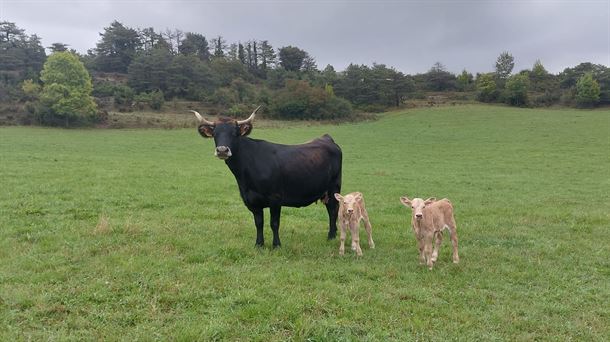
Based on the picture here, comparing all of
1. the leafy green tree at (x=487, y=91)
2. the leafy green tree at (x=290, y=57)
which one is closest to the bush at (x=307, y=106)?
the leafy green tree at (x=487, y=91)

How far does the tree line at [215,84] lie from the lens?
211 feet

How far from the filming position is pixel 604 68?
95.1 meters

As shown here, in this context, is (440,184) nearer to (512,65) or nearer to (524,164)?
(524,164)

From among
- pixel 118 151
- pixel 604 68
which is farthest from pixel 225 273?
pixel 604 68

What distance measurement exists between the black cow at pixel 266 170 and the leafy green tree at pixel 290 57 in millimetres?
133214

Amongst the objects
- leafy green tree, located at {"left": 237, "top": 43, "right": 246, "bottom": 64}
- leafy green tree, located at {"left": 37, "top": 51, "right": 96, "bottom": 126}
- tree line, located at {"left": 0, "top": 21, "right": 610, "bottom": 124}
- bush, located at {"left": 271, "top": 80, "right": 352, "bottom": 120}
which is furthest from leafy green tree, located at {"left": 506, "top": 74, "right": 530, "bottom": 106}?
leafy green tree, located at {"left": 237, "top": 43, "right": 246, "bottom": 64}

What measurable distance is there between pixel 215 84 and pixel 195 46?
4933 centimetres

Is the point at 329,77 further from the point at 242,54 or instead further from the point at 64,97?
the point at 64,97

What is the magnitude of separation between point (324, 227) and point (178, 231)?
3863mm

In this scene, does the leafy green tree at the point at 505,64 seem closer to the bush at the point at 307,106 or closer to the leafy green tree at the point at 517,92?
the leafy green tree at the point at 517,92

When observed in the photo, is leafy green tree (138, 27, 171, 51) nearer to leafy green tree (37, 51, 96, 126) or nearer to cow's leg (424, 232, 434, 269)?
leafy green tree (37, 51, 96, 126)

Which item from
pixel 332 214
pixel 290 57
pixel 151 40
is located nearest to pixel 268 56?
pixel 290 57

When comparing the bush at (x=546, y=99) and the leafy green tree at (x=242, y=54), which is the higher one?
the leafy green tree at (x=242, y=54)

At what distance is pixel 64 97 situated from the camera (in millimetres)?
58375
